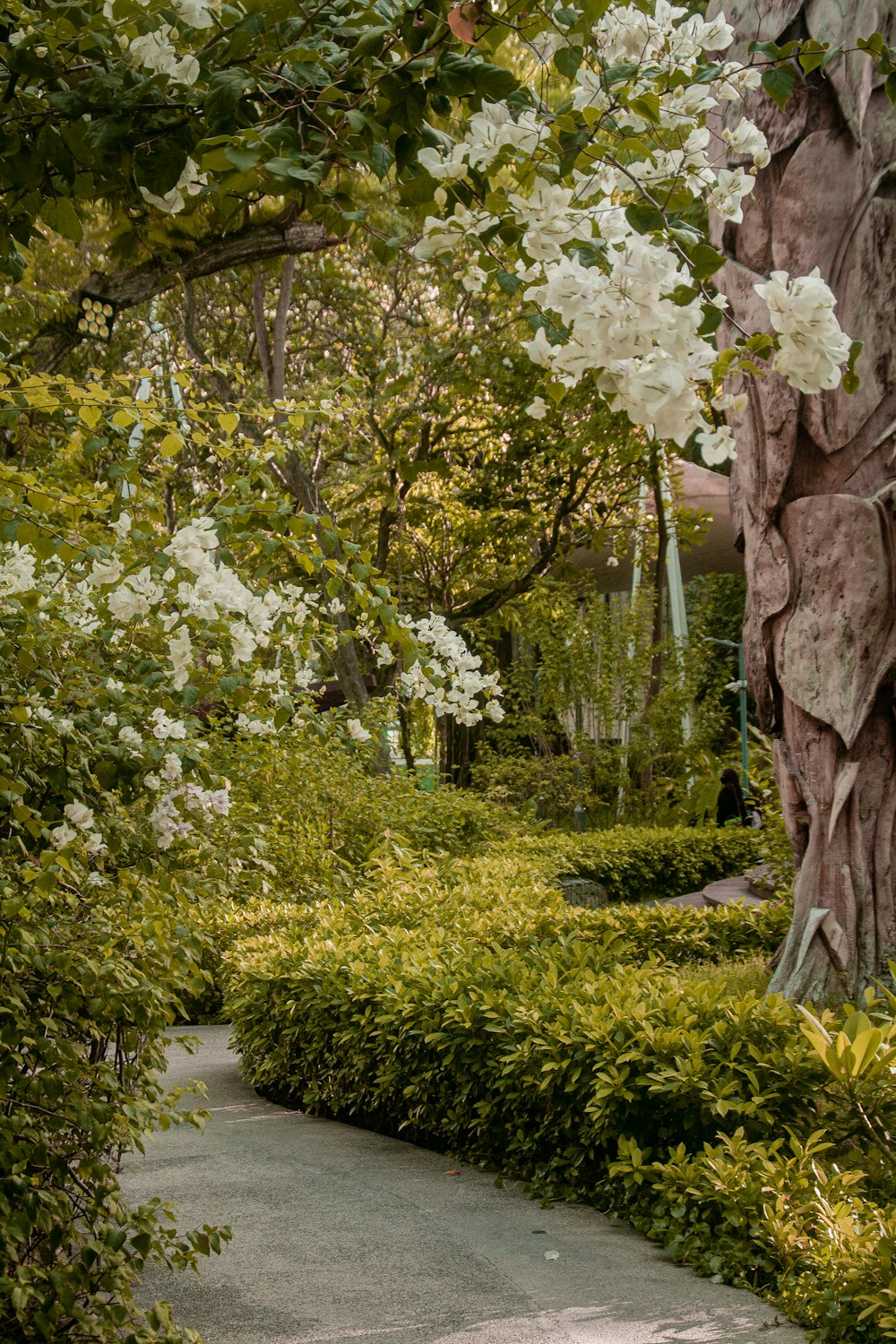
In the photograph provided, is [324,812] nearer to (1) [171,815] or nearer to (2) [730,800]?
(1) [171,815]

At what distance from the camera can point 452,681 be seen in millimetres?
4793

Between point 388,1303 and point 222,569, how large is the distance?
2.17 m

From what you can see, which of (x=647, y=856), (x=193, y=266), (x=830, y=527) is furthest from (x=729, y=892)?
(x=193, y=266)

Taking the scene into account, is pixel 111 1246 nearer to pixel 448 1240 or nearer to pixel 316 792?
pixel 448 1240

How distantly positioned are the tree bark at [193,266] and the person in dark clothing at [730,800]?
1089cm

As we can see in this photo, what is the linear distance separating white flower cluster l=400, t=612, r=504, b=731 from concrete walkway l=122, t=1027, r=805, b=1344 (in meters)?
1.77

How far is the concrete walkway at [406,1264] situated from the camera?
333 centimetres

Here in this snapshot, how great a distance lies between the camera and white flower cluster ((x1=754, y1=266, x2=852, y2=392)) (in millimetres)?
1759

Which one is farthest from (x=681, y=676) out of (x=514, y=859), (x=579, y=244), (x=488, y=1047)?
(x=579, y=244)

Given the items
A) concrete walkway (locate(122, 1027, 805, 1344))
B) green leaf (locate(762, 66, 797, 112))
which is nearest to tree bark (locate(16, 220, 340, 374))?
concrete walkway (locate(122, 1027, 805, 1344))

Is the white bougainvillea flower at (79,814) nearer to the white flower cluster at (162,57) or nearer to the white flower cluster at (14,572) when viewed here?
the white flower cluster at (14,572)

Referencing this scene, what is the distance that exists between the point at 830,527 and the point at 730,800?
1092 cm

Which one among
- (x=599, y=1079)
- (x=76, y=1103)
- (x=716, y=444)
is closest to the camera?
(x=716, y=444)

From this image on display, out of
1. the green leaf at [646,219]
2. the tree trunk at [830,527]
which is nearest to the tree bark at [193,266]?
the tree trunk at [830,527]
